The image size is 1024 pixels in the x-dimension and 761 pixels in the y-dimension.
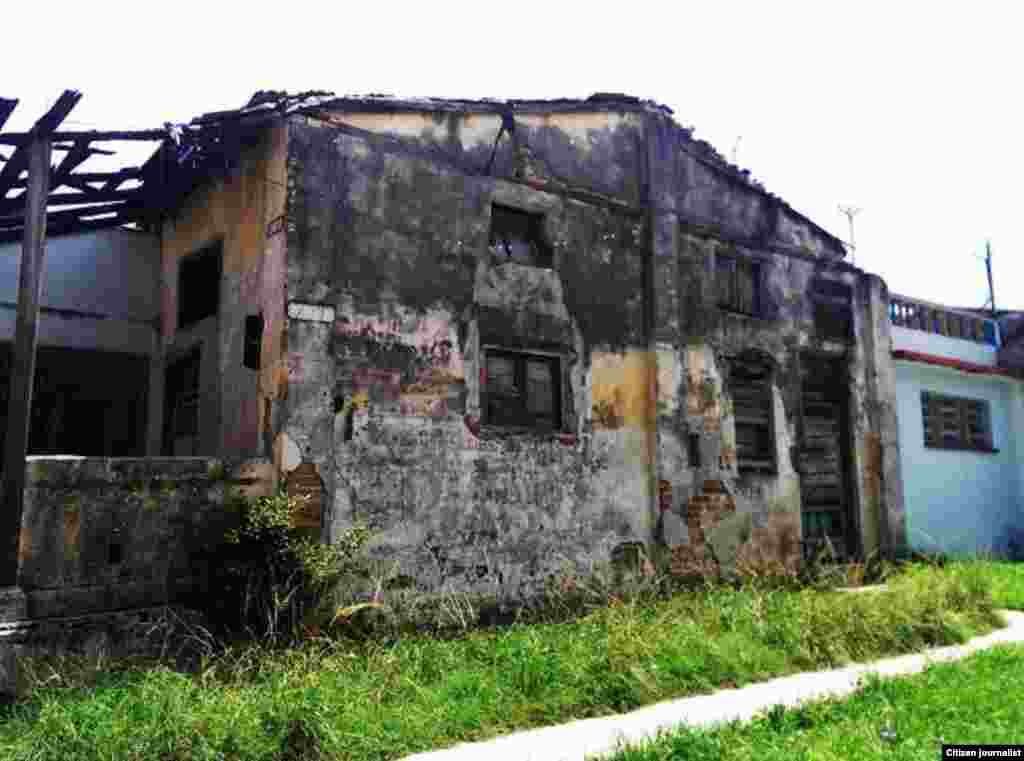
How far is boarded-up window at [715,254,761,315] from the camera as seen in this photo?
11.8 m

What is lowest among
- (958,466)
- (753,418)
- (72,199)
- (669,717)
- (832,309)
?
(669,717)

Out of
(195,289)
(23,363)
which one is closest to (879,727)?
(23,363)

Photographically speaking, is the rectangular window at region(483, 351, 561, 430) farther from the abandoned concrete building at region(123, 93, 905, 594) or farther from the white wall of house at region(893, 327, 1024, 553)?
the white wall of house at region(893, 327, 1024, 553)

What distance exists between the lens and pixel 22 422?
6336mm

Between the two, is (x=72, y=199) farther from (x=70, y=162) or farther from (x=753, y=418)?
(x=753, y=418)

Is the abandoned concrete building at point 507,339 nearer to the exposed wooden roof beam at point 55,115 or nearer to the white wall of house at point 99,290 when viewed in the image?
the white wall of house at point 99,290

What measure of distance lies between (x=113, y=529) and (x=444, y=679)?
2918 mm

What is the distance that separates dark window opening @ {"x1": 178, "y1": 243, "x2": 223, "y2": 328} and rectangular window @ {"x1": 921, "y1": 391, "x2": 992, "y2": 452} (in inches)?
478

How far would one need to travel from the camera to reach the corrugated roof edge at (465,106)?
26.1 ft

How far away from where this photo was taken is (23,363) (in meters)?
6.56

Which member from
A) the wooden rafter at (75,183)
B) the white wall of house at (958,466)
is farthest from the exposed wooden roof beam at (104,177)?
the white wall of house at (958,466)

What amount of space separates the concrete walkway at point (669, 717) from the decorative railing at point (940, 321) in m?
9.71

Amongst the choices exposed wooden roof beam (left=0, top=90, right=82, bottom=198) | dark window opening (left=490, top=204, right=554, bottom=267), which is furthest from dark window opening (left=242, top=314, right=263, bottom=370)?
dark window opening (left=490, top=204, right=554, bottom=267)

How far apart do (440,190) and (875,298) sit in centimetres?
840
